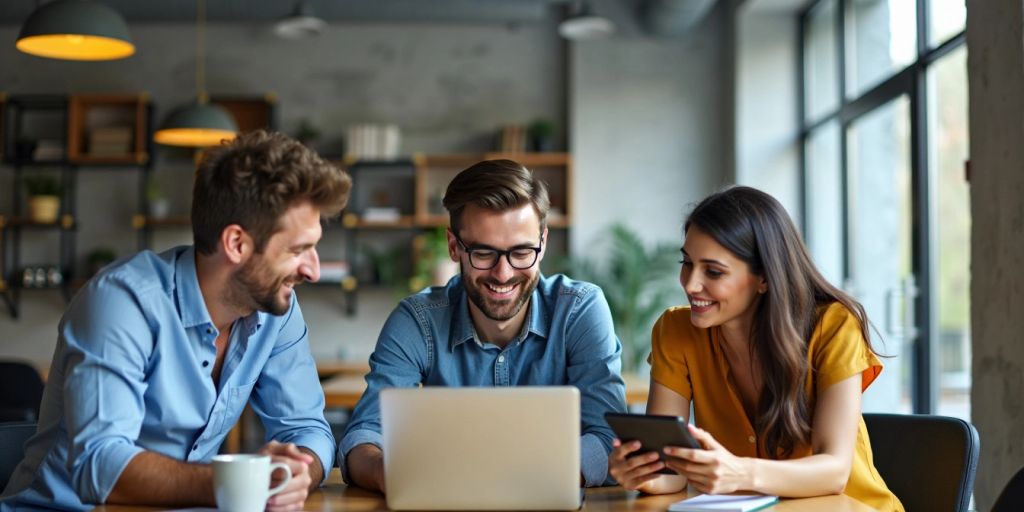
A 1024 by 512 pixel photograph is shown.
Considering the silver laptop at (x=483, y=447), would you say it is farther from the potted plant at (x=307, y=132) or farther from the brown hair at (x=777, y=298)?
the potted plant at (x=307, y=132)

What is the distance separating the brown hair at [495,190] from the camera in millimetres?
2244

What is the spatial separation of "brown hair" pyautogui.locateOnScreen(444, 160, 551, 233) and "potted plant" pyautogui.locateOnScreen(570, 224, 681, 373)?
4748mm

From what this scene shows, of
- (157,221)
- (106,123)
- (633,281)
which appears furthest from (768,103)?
(106,123)

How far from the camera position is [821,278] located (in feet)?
7.40

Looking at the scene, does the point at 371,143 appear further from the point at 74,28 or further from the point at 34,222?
the point at 74,28

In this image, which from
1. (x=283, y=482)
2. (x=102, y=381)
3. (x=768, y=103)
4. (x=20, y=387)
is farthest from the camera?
(x=768, y=103)

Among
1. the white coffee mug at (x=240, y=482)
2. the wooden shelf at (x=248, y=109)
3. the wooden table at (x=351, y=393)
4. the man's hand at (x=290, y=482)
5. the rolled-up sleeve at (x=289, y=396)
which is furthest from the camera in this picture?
the wooden shelf at (x=248, y=109)

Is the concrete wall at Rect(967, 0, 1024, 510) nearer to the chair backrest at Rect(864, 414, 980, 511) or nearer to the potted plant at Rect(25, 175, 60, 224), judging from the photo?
the chair backrest at Rect(864, 414, 980, 511)

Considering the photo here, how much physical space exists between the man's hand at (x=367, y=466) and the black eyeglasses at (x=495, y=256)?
0.44m

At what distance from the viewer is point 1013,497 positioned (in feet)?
5.32

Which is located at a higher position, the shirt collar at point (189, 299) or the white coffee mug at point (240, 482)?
the shirt collar at point (189, 299)

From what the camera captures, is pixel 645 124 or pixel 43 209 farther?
pixel 645 124

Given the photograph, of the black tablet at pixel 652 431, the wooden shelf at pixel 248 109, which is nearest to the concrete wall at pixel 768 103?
the wooden shelf at pixel 248 109

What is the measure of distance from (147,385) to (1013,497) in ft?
4.78
